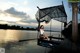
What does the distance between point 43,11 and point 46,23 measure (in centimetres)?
80

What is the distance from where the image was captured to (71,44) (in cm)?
852

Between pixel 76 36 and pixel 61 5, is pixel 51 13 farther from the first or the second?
pixel 76 36

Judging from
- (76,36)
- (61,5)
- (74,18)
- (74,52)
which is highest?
(61,5)

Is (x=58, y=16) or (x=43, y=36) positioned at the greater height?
(x=58, y=16)

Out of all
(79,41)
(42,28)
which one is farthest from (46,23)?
(79,41)

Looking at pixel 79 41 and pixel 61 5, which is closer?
pixel 79 41

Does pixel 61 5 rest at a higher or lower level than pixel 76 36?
higher

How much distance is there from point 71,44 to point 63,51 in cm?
40

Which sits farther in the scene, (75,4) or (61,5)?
(61,5)

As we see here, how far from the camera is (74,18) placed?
327 inches

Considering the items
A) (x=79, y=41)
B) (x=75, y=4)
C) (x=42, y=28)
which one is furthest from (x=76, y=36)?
(x=42, y=28)

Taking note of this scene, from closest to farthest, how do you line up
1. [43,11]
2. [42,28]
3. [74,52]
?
1. [74,52]
2. [42,28]
3. [43,11]

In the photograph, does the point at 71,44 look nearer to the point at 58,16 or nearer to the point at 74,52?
the point at 74,52

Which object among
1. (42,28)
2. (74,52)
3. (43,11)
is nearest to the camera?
(74,52)
